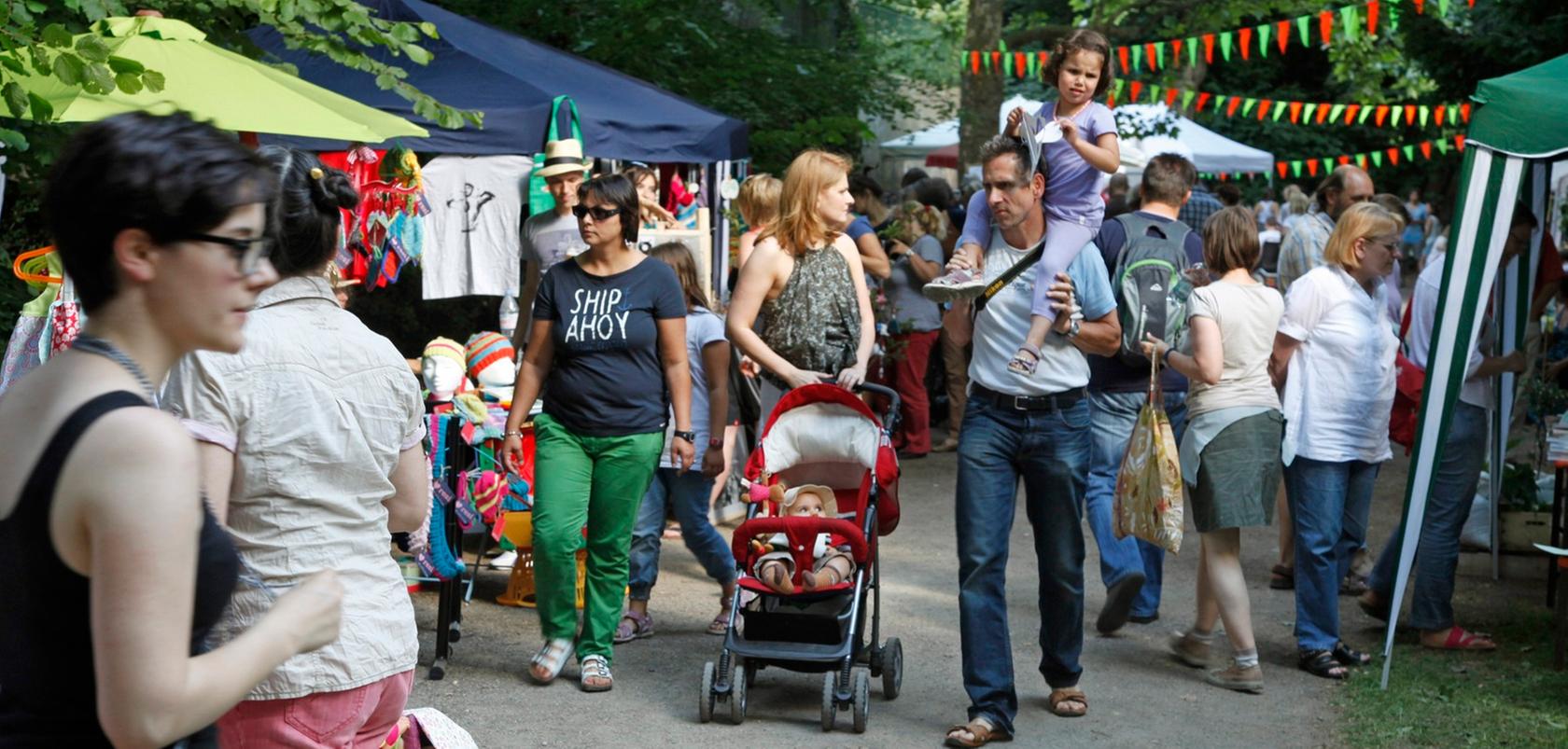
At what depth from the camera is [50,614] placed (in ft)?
5.87

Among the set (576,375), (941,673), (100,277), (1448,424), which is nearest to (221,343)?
(100,277)

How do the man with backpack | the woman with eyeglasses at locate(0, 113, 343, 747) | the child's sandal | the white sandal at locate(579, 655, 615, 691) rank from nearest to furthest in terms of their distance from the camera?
1. the woman with eyeglasses at locate(0, 113, 343, 747)
2. the child's sandal
3. the white sandal at locate(579, 655, 615, 691)
4. the man with backpack

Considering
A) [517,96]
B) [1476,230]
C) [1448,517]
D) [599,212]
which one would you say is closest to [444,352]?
[599,212]

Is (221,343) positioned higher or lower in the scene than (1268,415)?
higher

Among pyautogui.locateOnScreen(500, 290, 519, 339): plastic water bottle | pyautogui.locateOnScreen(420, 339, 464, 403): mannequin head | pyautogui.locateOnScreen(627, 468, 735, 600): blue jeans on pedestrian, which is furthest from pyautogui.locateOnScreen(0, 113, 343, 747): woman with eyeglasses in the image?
pyautogui.locateOnScreen(500, 290, 519, 339): plastic water bottle

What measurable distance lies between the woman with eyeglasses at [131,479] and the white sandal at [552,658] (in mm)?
4101

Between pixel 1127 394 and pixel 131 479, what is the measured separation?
18.7 feet

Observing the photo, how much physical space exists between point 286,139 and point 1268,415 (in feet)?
15.7

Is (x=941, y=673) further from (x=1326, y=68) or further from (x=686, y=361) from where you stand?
(x=1326, y=68)

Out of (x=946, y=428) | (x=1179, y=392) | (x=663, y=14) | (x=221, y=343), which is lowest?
(x=946, y=428)

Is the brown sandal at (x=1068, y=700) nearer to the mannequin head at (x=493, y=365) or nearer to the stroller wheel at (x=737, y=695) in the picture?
the stroller wheel at (x=737, y=695)

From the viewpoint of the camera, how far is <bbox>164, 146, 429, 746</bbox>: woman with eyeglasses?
2803 millimetres

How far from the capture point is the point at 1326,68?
37031 mm

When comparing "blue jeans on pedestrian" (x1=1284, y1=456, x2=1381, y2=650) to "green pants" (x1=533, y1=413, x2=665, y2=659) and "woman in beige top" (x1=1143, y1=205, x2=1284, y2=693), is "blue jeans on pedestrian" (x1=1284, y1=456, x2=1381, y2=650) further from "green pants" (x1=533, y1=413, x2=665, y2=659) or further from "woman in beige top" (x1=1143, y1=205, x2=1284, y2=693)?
"green pants" (x1=533, y1=413, x2=665, y2=659)
